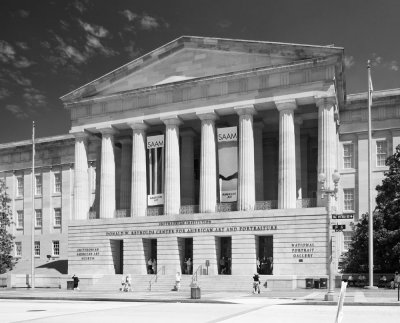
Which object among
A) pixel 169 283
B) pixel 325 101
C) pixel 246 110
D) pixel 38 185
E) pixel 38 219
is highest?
pixel 325 101

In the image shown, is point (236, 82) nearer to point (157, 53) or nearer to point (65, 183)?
point (157, 53)

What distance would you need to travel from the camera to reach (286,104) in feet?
170

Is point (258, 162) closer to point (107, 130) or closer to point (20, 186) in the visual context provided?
point (107, 130)

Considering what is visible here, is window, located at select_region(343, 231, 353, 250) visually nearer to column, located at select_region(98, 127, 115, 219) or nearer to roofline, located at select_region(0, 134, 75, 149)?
column, located at select_region(98, 127, 115, 219)

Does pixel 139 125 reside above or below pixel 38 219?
above

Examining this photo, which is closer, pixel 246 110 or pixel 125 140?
pixel 246 110

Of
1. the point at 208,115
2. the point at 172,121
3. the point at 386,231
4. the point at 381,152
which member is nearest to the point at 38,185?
the point at 172,121

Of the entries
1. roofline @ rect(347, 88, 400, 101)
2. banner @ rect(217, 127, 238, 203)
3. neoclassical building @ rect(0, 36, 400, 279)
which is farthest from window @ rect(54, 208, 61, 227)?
roofline @ rect(347, 88, 400, 101)

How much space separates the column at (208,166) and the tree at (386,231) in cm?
1343

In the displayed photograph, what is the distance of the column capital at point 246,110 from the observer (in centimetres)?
5323

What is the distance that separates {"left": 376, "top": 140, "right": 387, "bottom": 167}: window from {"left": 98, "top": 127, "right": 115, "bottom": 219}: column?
2656 cm

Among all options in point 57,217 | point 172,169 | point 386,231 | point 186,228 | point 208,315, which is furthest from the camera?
point 57,217

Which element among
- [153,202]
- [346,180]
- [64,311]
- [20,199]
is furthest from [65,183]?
[64,311]

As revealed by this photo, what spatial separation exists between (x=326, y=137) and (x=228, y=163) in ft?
30.4
